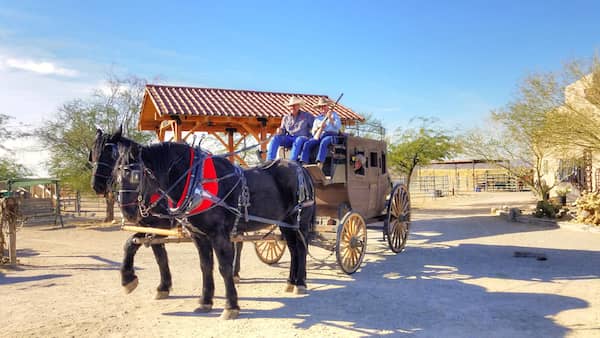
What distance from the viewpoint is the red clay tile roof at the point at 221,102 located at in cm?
1231

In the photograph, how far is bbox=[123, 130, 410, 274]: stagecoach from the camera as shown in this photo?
7016mm

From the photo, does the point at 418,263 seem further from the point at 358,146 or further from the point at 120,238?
the point at 120,238

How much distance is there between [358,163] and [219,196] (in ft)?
10.8

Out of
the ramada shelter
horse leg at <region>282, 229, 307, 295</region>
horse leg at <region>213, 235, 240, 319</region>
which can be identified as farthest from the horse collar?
the ramada shelter

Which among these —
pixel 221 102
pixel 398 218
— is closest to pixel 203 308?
pixel 398 218

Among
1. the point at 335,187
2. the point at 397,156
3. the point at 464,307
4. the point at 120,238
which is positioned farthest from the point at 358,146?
the point at 397,156

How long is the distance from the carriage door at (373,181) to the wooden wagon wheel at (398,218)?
0.92 feet

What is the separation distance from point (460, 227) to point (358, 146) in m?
7.58

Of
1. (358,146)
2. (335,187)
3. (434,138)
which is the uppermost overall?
(434,138)

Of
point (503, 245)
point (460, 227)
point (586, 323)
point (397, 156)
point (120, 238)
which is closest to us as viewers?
point (586, 323)

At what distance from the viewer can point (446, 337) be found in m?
4.26

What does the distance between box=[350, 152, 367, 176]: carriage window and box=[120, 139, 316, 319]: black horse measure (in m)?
1.61

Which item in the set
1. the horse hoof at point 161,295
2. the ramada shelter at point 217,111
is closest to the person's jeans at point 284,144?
the horse hoof at point 161,295

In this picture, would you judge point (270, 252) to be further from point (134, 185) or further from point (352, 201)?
point (134, 185)
